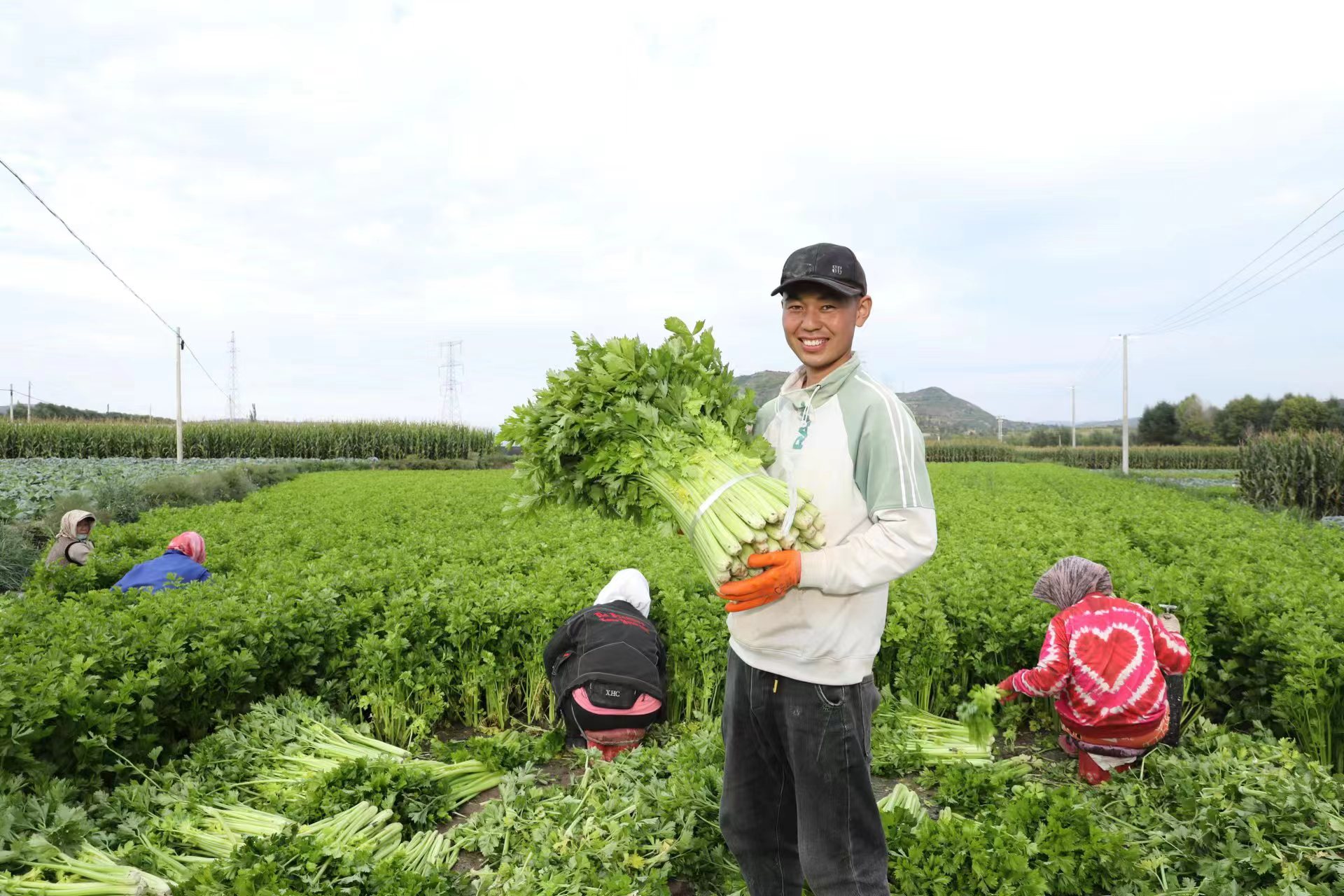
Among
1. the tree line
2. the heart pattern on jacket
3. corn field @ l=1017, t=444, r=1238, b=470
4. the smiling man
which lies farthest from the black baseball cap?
the tree line

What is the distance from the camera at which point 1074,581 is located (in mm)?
4621

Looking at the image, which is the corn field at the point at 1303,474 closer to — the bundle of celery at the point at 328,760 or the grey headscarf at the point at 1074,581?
the grey headscarf at the point at 1074,581

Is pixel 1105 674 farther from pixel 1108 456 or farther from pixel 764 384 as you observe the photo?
pixel 1108 456

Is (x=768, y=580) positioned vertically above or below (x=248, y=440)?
below

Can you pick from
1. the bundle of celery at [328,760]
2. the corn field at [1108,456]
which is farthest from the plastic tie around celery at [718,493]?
the corn field at [1108,456]

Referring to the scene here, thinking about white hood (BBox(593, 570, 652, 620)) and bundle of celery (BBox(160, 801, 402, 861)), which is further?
white hood (BBox(593, 570, 652, 620))

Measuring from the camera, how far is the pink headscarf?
748 centimetres

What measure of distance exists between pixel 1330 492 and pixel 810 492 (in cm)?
2712

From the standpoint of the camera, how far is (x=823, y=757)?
100 inches

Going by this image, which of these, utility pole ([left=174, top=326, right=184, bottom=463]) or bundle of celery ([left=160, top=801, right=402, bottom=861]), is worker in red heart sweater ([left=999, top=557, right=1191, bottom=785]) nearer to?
bundle of celery ([left=160, top=801, right=402, bottom=861])

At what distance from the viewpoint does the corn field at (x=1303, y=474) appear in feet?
72.5

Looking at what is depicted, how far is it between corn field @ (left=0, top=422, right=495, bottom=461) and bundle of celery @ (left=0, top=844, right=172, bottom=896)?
38.5 meters

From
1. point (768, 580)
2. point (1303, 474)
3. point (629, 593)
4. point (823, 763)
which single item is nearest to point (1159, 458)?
point (1303, 474)

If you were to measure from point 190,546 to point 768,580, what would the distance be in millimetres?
7369
